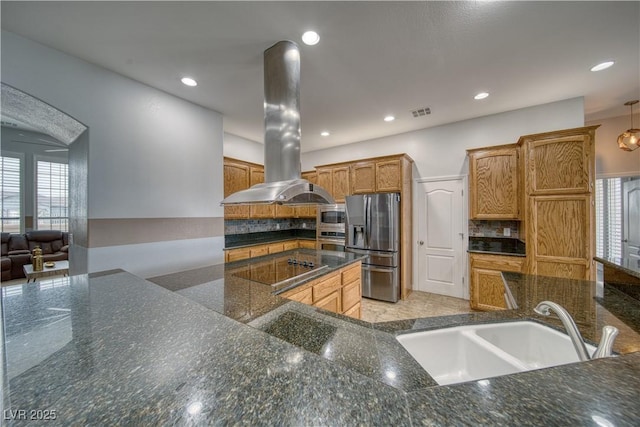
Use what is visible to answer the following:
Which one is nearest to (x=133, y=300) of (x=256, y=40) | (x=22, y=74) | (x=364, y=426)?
(x=364, y=426)

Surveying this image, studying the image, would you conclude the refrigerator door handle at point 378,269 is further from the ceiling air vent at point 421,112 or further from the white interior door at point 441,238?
the ceiling air vent at point 421,112

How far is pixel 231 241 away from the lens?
4094mm

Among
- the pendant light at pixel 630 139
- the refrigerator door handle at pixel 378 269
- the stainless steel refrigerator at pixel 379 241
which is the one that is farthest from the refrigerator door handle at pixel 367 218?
the pendant light at pixel 630 139

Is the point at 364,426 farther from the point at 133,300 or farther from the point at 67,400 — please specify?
the point at 133,300

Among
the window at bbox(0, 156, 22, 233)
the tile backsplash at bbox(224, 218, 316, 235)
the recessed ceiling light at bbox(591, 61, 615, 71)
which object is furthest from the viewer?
the window at bbox(0, 156, 22, 233)

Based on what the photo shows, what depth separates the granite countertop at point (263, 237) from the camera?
3953mm

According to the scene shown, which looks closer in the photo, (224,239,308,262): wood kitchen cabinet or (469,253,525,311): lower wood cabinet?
(469,253,525,311): lower wood cabinet

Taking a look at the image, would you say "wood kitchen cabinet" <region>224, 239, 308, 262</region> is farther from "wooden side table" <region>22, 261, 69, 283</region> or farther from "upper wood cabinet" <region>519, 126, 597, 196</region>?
"upper wood cabinet" <region>519, 126, 597, 196</region>

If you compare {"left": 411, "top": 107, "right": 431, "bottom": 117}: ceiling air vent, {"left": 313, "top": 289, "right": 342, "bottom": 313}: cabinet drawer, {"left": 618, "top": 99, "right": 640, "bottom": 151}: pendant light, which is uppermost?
{"left": 411, "top": 107, "right": 431, "bottom": 117}: ceiling air vent

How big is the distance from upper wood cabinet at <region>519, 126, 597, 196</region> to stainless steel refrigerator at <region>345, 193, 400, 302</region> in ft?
5.45

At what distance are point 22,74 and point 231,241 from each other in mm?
2901

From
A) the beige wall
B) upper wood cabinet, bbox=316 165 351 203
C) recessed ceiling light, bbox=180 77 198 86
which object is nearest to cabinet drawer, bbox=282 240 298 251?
upper wood cabinet, bbox=316 165 351 203

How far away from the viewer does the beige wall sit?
10.9 ft

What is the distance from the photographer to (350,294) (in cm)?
243
